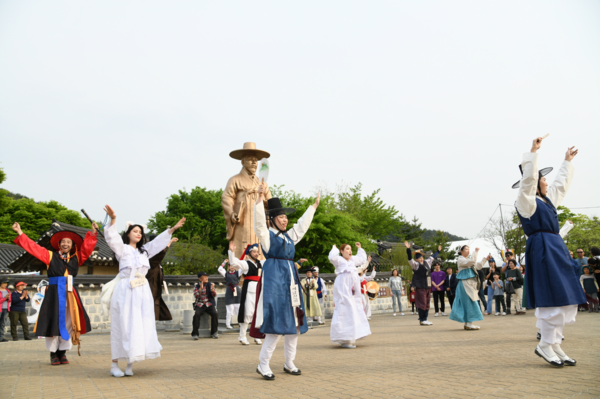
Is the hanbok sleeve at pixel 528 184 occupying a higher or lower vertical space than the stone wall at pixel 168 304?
higher

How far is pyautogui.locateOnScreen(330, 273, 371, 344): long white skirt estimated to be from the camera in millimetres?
8164

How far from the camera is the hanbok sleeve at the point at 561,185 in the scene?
5.61 meters

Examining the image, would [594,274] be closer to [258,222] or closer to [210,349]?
[210,349]

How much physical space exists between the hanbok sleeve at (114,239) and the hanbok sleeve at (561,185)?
17.8 feet

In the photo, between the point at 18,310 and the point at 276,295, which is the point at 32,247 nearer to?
the point at 276,295

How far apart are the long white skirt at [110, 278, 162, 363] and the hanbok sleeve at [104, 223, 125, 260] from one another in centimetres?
39

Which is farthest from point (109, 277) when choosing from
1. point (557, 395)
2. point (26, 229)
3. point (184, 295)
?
point (26, 229)

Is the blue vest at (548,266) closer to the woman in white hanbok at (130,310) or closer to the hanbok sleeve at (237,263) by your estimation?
the woman in white hanbok at (130,310)

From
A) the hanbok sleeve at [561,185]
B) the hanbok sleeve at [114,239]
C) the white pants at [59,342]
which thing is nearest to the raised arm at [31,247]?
the white pants at [59,342]

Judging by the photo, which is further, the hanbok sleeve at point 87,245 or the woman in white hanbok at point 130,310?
the hanbok sleeve at point 87,245

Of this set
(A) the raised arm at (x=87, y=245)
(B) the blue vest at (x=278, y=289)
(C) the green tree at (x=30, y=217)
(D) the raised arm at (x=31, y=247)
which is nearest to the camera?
(B) the blue vest at (x=278, y=289)

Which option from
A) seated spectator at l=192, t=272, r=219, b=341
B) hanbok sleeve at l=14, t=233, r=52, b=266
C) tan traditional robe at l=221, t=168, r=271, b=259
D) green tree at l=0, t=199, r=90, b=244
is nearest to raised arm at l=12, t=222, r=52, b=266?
hanbok sleeve at l=14, t=233, r=52, b=266

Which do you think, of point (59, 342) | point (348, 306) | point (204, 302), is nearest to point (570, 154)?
point (348, 306)

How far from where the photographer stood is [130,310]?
556cm
